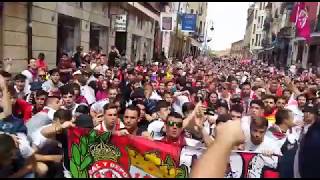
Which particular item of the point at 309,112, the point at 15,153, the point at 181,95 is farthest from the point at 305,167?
the point at 181,95

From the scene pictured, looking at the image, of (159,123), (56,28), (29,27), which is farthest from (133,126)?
(56,28)

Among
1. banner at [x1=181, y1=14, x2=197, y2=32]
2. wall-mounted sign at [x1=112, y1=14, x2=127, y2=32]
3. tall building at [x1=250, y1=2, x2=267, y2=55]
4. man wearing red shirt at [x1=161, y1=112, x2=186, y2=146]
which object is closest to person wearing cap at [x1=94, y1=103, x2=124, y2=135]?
man wearing red shirt at [x1=161, y1=112, x2=186, y2=146]

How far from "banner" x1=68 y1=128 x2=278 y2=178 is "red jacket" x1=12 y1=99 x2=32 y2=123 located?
4.16 ft

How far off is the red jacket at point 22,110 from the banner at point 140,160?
127cm

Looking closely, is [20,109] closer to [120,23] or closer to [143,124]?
[143,124]

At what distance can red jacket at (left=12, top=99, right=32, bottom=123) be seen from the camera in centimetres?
586

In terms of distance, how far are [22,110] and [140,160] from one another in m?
2.14

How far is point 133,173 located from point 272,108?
382cm

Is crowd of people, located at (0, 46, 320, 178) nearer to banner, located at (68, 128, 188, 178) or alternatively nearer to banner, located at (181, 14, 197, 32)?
banner, located at (68, 128, 188, 178)

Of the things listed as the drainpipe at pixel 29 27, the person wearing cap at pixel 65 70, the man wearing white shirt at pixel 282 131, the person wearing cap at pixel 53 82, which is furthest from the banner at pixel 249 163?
the drainpipe at pixel 29 27

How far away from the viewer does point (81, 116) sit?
5.61 m

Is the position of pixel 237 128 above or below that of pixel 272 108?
above

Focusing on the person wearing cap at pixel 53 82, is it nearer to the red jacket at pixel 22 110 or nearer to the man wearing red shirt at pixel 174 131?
the red jacket at pixel 22 110

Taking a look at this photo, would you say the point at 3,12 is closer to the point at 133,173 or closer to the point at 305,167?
the point at 133,173
